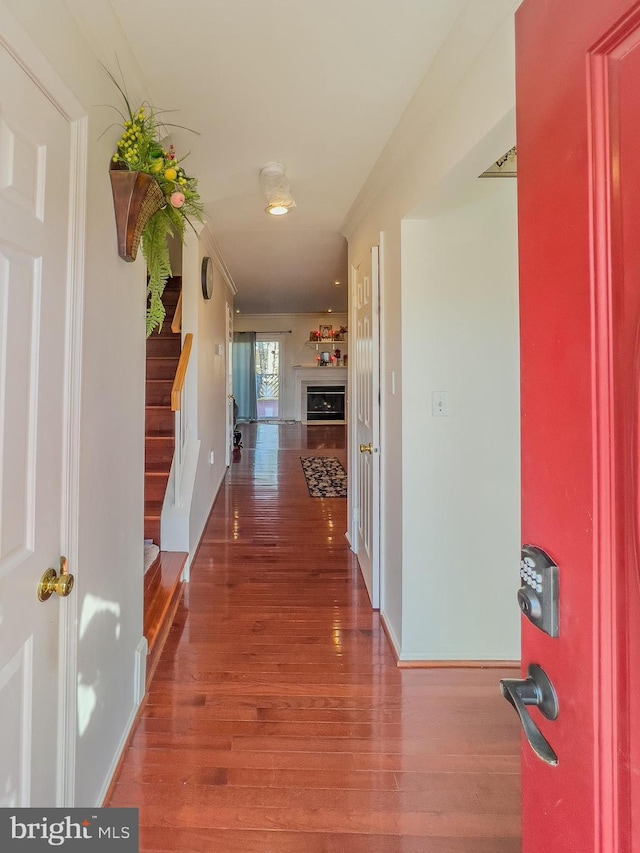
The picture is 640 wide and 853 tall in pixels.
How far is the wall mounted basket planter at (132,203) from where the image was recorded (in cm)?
133

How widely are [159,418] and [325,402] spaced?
24.0 feet

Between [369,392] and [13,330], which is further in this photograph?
[369,392]

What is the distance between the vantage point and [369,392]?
272 centimetres

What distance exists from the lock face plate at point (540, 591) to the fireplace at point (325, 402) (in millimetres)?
9739

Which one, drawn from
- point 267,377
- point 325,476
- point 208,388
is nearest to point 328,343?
point 267,377

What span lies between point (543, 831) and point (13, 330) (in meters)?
1.25

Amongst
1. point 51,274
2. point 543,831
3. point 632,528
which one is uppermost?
point 51,274

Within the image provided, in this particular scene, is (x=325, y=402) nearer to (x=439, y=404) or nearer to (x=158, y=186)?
(x=439, y=404)

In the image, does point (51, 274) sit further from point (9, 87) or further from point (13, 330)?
point (9, 87)

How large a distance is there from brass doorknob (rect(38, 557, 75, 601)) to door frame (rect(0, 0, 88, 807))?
97mm

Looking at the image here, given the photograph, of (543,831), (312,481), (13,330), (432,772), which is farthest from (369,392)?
(312,481)

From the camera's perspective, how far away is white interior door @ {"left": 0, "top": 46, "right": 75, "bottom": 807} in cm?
88

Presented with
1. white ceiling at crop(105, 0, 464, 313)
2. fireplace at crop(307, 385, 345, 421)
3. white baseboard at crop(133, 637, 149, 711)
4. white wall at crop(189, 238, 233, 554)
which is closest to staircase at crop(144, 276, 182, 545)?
white wall at crop(189, 238, 233, 554)
